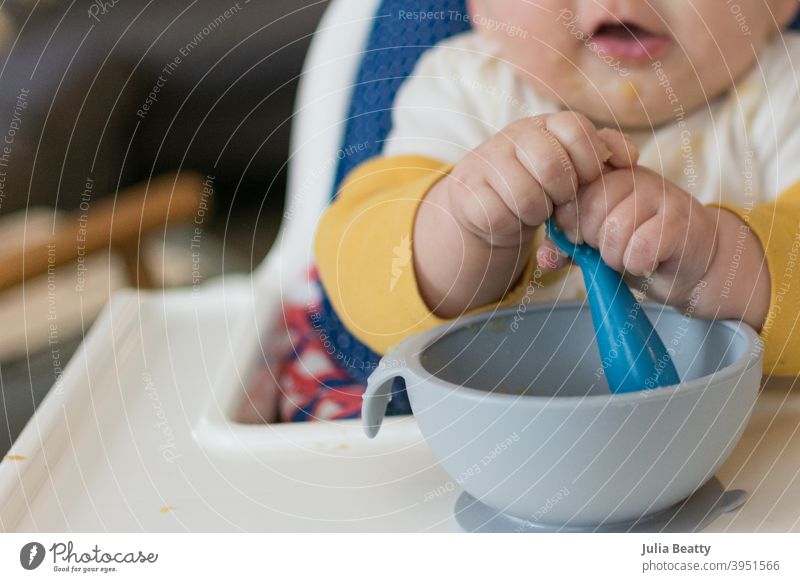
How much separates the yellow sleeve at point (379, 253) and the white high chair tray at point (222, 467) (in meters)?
0.04

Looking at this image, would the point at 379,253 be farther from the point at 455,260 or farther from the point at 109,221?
the point at 109,221

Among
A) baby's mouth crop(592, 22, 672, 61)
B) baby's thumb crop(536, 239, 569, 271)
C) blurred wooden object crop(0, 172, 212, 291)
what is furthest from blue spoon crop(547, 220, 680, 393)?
blurred wooden object crop(0, 172, 212, 291)

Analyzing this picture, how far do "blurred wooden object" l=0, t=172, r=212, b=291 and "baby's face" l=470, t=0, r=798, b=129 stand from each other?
0.16 m

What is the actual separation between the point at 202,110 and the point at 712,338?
249 mm

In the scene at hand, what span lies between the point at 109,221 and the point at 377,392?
278mm

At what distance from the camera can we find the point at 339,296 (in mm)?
384

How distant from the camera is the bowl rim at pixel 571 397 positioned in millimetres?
218

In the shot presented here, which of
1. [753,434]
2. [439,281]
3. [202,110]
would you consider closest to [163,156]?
[202,110]

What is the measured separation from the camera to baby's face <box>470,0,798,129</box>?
0.34 meters

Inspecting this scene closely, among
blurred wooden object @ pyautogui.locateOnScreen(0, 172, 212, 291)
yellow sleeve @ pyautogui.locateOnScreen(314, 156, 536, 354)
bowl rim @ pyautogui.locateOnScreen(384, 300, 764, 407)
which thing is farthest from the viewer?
blurred wooden object @ pyautogui.locateOnScreen(0, 172, 212, 291)

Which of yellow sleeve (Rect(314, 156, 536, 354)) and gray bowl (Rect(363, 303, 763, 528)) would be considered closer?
gray bowl (Rect(363, 303, 763, 528))

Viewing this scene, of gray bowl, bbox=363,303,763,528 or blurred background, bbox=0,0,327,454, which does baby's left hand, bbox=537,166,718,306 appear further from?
blurred background, bbox=0,0,327,454

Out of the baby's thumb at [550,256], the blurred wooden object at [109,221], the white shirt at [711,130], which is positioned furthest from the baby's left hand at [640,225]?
the blurred wooden object at [109,221]

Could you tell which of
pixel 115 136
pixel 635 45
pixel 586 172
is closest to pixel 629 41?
pixel 635 45
